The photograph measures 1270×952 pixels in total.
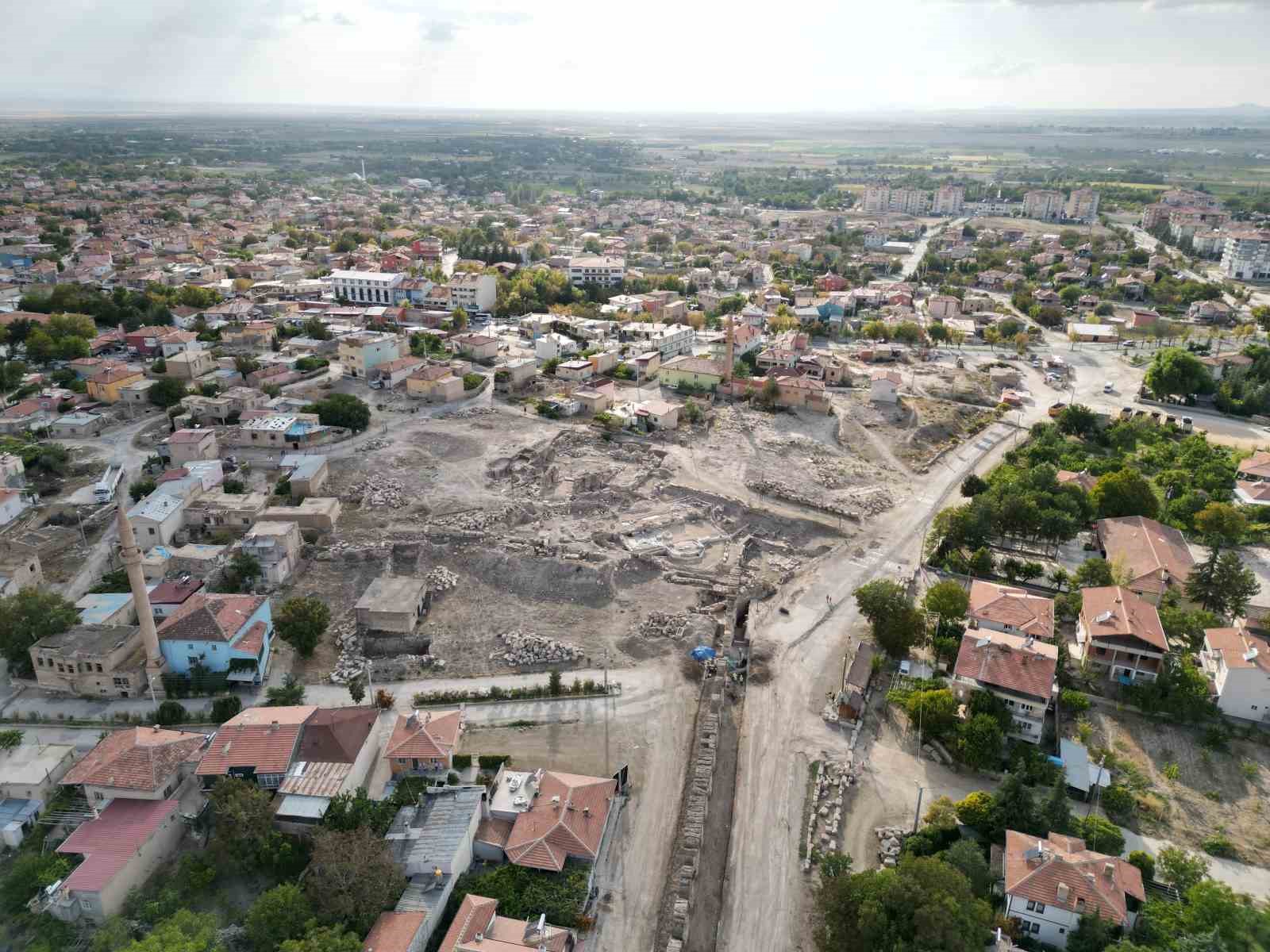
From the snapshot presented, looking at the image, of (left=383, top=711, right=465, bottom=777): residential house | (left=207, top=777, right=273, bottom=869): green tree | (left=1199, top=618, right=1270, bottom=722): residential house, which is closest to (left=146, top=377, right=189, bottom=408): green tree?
(left=383, top=711, right=465, bottom=777): residential house

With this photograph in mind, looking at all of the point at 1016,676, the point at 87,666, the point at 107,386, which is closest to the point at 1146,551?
the point at 1016,676

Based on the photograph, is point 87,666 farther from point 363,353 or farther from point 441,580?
point 363,353

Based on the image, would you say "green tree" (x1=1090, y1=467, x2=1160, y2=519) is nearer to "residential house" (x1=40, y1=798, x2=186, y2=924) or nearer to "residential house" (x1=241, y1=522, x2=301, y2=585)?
"residential house" (x1=241, y1=522, x2=301, y2=585)

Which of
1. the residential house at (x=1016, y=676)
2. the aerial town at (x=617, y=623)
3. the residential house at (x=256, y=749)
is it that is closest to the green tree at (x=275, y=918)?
the aerial town at (x=617, y=623)

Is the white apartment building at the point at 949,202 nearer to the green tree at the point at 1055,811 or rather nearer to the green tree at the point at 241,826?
the green tree at the point at 1055,811

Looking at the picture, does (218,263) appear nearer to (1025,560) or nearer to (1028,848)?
(1025,560)

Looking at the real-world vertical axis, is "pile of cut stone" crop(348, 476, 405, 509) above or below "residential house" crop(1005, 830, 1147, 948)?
above
